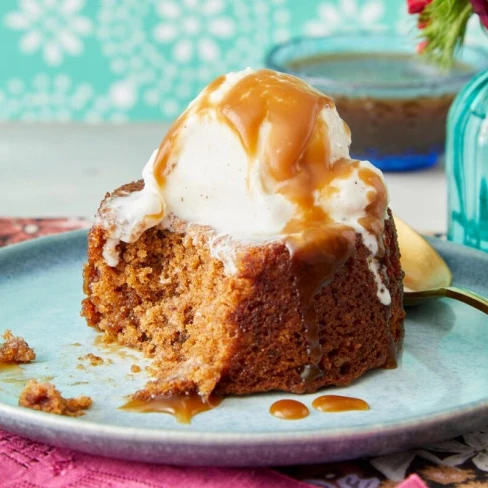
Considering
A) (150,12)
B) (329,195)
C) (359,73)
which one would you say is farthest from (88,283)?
(150,12)

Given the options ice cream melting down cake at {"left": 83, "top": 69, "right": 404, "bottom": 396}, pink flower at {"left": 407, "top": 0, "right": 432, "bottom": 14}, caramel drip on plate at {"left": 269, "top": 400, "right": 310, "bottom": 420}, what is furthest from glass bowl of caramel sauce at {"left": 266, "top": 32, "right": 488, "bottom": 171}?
caramel drip on plate at {"left": 269, "top": 400, "right": 310, "bottom": 420}

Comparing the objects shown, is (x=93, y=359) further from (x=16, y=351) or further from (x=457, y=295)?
(x=457, y=295)

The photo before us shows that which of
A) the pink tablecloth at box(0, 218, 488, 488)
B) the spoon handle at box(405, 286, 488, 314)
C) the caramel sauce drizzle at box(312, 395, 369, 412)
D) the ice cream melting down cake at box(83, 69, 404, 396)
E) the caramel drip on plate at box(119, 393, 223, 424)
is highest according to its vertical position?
the ice cream melting down cake at box(83, 69, 404, 396)

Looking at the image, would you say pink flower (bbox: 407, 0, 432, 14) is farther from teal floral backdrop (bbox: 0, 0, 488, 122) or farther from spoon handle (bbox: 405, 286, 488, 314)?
teal floral backdrop (bbox: 0, 0, 488, 122)

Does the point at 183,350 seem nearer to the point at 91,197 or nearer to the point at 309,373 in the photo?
the point at 309,373

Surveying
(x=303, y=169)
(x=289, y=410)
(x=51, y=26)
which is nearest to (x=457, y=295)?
(x=303, y=169)

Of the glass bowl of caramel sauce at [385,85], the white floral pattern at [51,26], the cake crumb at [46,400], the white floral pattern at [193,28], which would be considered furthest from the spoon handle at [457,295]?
the white floral pattern at [51,26]

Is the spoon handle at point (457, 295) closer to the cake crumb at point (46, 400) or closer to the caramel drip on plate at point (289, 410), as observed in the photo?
the caramel drip on plate at point (289, 410)
